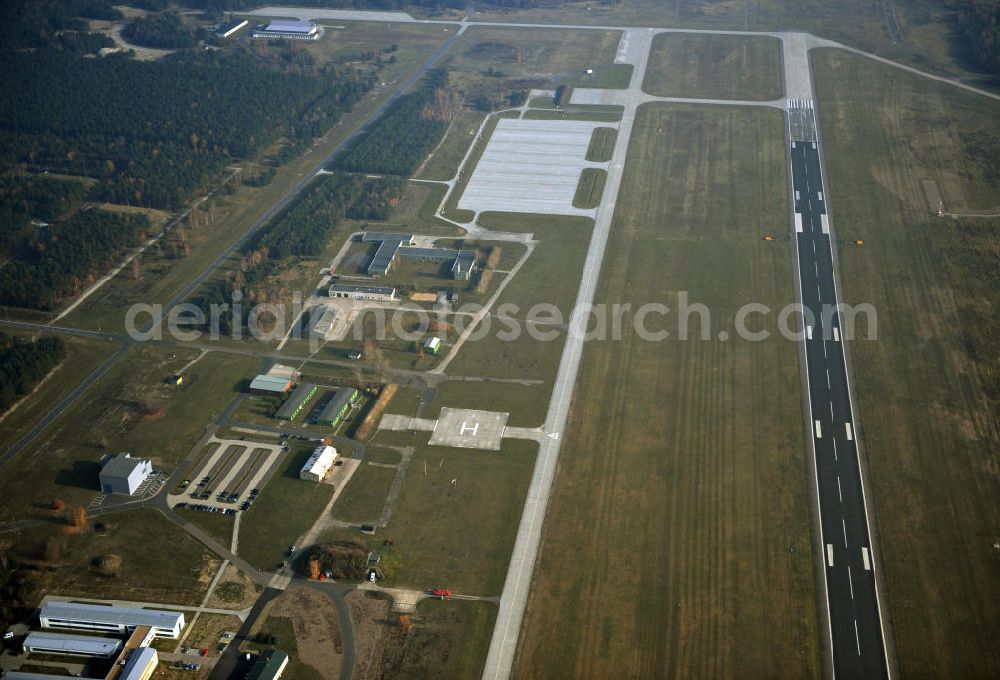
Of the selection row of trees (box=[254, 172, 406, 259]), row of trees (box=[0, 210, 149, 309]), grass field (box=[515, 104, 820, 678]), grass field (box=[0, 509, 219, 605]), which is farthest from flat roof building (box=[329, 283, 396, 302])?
grass field (box=[0, 509, 219, 605])

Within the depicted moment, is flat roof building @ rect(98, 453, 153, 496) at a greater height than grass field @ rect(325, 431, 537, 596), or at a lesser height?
greater

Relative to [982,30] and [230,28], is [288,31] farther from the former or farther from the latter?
[982,30]

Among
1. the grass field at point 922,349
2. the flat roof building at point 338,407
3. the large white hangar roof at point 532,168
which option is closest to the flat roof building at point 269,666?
the flat roof building at point 338,407

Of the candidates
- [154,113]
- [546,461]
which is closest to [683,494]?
[546,461]

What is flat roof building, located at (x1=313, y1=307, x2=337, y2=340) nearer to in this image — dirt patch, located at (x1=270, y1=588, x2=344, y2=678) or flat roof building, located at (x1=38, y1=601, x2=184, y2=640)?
dirt patch, located at (x1=270, y1=588, x2=344, y2=678)

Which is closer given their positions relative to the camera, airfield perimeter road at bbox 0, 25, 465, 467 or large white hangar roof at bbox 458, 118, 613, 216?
airfield perimeter road at bbox 0, 25, 465, 467

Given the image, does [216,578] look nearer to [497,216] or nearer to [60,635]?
[60,635]

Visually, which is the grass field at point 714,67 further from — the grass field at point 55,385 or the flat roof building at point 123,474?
the flat roof building at point 123,474
